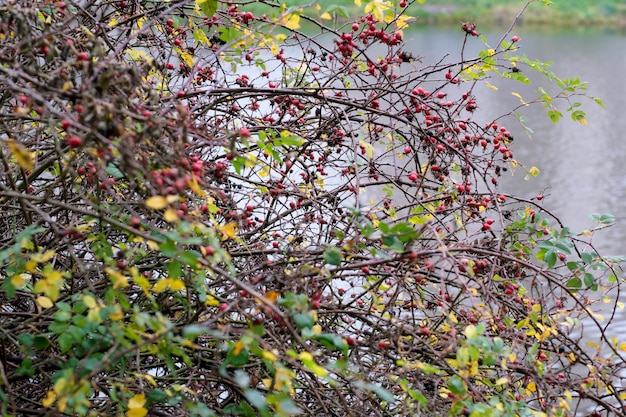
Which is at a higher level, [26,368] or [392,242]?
[392,242]

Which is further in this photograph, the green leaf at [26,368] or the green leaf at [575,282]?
the green leaf at [575,282]

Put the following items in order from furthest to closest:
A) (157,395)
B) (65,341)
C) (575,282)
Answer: (575,282) < (157,395) < (65,341)

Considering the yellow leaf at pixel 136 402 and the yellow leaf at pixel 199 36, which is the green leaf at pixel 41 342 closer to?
the yellow leaf at pixel 136 402

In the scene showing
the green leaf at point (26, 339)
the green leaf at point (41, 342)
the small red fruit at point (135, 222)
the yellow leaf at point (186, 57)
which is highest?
the yellow leaf at point (186, 57)

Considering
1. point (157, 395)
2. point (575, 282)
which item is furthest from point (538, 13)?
point (157, 395)

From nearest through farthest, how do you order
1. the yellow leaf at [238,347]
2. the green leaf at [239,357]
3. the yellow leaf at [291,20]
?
the yellow leaf at [238,347], the green leaf at [239,357], the yellow leaf at [291,20]

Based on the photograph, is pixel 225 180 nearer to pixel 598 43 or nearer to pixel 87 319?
pixel 87 319

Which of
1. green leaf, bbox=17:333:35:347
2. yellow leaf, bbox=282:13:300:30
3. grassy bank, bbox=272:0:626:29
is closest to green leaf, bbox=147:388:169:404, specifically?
green leaf, bbox=17:333:35:347

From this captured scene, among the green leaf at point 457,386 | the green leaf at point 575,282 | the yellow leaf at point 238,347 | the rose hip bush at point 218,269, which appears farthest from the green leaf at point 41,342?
the green leaf at point 575,282

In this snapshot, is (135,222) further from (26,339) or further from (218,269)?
(26,339)

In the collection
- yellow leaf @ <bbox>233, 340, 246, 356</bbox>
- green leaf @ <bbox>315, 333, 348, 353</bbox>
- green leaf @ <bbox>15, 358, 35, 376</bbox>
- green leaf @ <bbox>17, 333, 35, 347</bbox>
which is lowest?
green leaf @ <bbox>15, 358, 35, 376</bbox>

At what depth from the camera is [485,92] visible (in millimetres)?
11758

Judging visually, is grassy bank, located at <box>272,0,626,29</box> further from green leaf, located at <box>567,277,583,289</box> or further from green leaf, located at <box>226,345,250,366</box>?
green leaf, located at <box>226,345,250,366</box>

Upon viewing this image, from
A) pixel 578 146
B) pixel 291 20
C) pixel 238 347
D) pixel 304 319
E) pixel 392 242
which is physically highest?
pixel 578 146
